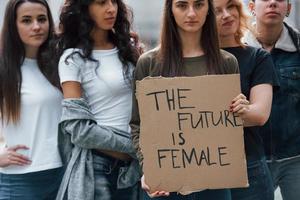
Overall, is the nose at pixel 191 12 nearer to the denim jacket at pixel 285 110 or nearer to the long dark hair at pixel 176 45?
the long dark hair at pixel 176 45

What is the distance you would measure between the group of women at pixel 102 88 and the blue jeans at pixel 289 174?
0.48ft

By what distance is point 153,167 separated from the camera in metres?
2.30

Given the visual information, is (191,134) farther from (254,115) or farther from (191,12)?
(191,12)

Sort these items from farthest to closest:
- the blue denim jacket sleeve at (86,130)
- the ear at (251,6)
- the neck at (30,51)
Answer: the ear at (251,6)
the neck at (30,51)
the blue denim jacket sleeve at (86,130)

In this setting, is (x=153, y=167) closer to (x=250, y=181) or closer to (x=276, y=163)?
(x=250, y=181)

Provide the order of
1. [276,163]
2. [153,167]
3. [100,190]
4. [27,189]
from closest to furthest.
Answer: [153,167], [100,190], [27,189], [276,163]

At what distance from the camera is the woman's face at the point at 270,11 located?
10.1 ft

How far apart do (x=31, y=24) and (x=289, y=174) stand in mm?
1662

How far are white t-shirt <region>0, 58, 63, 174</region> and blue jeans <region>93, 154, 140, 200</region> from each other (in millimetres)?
309

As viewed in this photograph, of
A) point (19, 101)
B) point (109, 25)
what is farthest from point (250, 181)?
point (19, 101)

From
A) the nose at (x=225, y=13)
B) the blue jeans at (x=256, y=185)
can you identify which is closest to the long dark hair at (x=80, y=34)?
the nose at (x=225, y=13)

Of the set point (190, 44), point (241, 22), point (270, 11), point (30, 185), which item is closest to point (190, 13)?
point (190, 44)

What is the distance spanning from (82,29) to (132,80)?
0.37 metres

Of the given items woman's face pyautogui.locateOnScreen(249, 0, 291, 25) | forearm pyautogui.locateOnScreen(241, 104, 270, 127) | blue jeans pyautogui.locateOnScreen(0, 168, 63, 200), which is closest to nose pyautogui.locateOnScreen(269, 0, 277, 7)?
woman's face pyautogui.locateOnScreen(249, 0, 291, 25)
